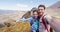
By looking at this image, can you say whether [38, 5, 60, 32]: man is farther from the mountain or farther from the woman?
Answer: the mountain

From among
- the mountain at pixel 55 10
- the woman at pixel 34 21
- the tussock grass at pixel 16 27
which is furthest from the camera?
the tussock grass at pixel 16 27

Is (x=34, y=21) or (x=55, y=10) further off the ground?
(x=55, y=10)

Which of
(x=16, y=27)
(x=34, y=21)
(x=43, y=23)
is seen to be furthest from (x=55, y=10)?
(x=43, y=23)

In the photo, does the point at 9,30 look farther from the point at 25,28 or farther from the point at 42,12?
the point at 42,12

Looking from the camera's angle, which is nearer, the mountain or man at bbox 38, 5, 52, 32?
man at bbox 38, 5, 52, 32

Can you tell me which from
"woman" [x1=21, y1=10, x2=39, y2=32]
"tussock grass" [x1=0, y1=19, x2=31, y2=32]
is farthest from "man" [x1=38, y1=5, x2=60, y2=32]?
"tussock grass" [x1=0, y1=19, x2=31, y2=32]

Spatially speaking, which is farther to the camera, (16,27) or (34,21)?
(16,27)

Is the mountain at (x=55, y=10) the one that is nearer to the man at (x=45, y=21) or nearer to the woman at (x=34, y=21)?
the woman at (x=34, y=21)

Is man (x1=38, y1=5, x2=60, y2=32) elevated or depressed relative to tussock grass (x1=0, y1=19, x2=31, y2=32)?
elevated

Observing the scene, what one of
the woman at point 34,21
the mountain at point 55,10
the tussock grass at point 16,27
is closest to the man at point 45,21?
the woman at point 34,21

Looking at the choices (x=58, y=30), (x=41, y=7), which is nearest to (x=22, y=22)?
(x=41, y=7)

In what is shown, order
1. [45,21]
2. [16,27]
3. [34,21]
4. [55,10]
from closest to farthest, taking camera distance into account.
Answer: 1. [45,21]
2. [34,21]
3. [55,10]
4. [16,27]

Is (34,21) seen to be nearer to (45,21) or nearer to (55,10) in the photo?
(45,21)

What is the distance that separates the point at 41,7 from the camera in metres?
2.33
